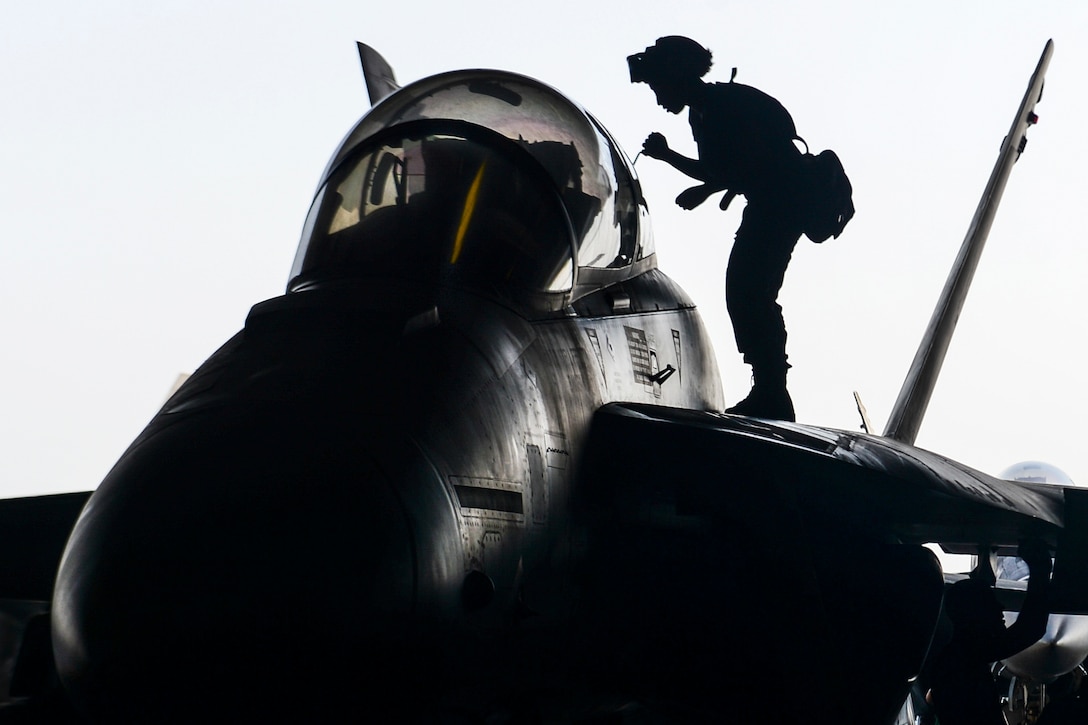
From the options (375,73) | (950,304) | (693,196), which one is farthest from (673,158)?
(950,304)

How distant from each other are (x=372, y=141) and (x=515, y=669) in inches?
81.9

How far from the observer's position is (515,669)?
376 cm

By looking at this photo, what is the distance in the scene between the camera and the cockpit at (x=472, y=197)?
14.2 ft

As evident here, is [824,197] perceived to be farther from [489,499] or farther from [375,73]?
[489,499]

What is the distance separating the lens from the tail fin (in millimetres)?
9742

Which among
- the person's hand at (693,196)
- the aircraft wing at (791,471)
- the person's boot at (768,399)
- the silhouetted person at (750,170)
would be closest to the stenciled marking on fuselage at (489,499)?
the aircraft wing at (791,471)

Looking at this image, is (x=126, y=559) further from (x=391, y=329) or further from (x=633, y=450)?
(x=633, y=450)

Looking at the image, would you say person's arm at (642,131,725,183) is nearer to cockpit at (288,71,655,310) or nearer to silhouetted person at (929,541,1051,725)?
cockpit at (288,71,655,310)

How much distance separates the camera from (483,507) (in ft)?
11.3

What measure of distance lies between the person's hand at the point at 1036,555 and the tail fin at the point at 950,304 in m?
3.81

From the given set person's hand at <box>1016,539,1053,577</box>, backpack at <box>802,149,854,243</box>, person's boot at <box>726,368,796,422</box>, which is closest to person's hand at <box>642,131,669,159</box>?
backpack at <box>802,149,854,243</box>

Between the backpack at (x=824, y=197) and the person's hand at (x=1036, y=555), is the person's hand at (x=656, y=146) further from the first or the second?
the person's hand at (x=1036, y=555)

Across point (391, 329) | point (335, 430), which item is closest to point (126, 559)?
point (335, 430)

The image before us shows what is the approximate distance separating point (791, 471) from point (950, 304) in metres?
5.96
